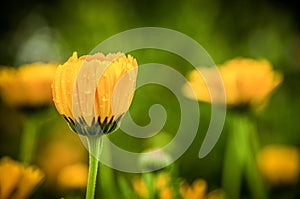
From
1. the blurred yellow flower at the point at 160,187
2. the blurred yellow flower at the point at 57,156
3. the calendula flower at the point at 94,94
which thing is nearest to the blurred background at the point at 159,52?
the blurred yellow flower at the point at 57,156

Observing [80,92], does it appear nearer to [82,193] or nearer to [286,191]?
[82,193]

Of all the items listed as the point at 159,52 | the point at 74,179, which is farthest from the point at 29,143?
the point at 159,52

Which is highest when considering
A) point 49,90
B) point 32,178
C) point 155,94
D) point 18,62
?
point 18,62

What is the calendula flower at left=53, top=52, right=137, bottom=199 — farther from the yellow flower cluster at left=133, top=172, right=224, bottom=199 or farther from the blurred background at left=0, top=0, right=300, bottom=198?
the blurred background at left=0, top=0, right=300, bottom=198

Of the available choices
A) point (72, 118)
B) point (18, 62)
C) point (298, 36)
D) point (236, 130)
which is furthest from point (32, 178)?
point (298, 36)

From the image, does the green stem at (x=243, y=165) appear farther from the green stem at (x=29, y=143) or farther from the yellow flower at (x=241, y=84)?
the green stem at (x=29, y=143)

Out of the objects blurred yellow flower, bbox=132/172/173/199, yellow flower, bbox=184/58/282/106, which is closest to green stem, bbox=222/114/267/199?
yellow flower, bbox=184/58/282/106
